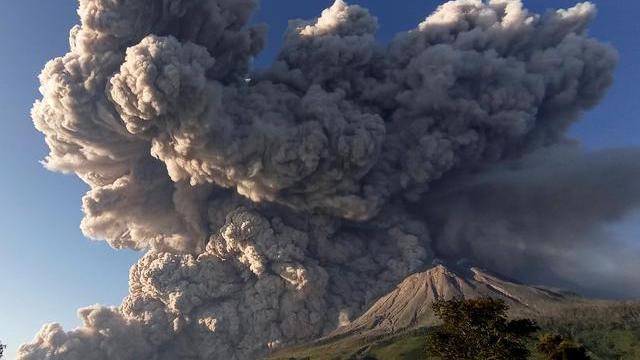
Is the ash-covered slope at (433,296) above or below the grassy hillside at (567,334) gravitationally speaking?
above

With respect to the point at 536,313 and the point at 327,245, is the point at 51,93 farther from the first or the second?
the point at 536,313

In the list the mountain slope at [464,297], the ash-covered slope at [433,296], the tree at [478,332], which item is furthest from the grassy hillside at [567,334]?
the tree at [478,332]

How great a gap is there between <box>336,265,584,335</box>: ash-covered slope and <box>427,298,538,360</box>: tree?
50.5 meters

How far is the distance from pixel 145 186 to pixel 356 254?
2903 cm

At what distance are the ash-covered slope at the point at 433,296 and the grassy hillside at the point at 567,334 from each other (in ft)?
9.83

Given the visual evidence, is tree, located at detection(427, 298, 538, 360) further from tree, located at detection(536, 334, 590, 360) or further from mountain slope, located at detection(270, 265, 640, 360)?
mountain slope, located at detection(270, 265, 640, 360)

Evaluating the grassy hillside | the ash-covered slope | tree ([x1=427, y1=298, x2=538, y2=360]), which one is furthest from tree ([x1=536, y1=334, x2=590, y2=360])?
the ash-covered slope

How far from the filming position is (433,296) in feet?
260

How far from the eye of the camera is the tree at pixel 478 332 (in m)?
25.1

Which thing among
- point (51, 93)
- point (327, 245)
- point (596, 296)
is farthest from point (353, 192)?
point (596, 296)

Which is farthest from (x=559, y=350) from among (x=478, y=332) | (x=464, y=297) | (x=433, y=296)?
(x=433, y=296)

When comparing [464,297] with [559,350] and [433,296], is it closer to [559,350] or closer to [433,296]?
[433,296]

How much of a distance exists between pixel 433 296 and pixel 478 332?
179ft

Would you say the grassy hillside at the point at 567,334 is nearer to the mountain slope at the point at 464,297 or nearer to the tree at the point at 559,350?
the mountain slope at the point at 464,297
